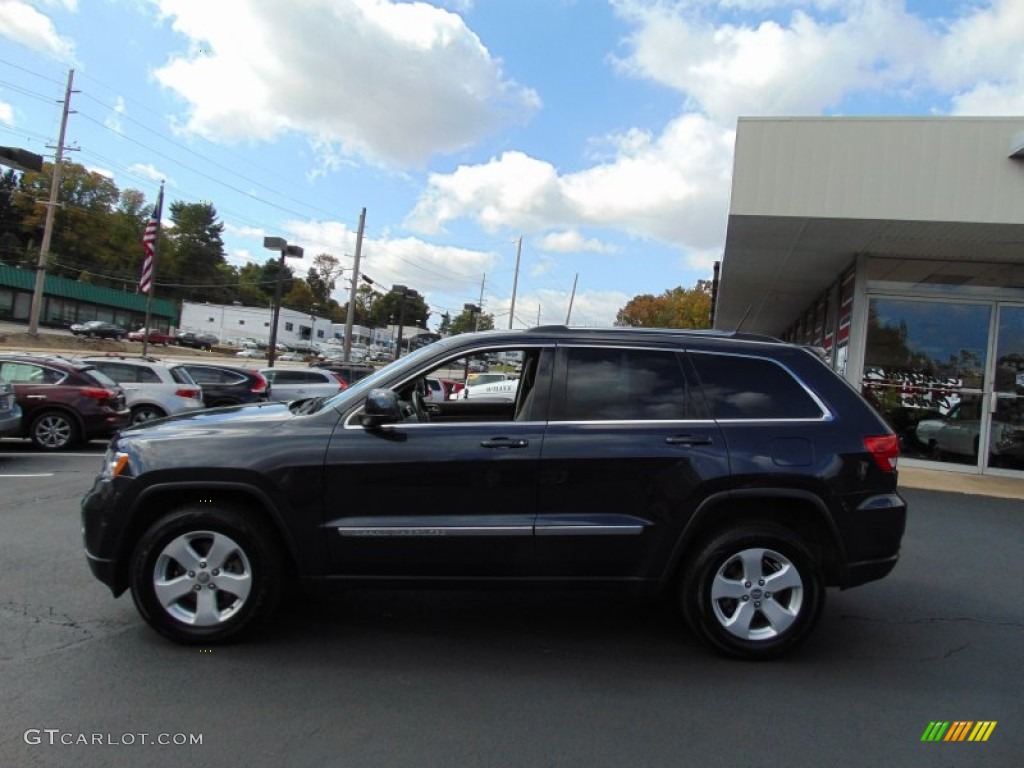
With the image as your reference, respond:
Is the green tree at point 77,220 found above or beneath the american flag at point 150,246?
above

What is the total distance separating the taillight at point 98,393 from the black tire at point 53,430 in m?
0.43

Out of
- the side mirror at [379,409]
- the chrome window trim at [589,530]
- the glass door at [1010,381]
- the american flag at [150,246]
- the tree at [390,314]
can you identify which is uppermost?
the tree at [390,314]

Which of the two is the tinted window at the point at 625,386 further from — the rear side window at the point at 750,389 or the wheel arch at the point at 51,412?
the wheel arch at the point at 51,412

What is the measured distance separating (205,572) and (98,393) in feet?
31.4

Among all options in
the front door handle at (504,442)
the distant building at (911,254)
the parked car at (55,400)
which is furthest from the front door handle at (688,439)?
the parked car at (55,400)

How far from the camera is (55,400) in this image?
1166cm

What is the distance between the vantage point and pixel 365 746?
3.07m

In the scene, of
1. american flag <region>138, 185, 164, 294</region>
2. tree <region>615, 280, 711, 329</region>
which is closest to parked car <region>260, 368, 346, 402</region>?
american flag <region>138, 185, 164, 294</region>

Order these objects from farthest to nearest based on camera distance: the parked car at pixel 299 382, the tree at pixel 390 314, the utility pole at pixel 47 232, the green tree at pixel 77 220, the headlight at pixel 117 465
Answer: the tree at pixel 390 314, the green tree at pixel 77 220, the utility pole at pixel 47 232, the parked car at pixel 299 382, the headlight at pixel 117 465

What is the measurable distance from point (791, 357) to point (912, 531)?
179 inches

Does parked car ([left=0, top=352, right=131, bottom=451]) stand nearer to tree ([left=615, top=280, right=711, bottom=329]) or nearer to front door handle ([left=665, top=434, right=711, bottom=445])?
front door handle ([left=665, top=434, right=711, bottom=445])

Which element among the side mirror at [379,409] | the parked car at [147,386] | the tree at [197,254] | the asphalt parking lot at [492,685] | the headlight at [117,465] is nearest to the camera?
the asphalt parking lot at [492,685]

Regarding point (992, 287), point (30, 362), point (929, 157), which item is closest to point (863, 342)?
point (992, 287)

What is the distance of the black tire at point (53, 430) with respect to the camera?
11.6 meters
